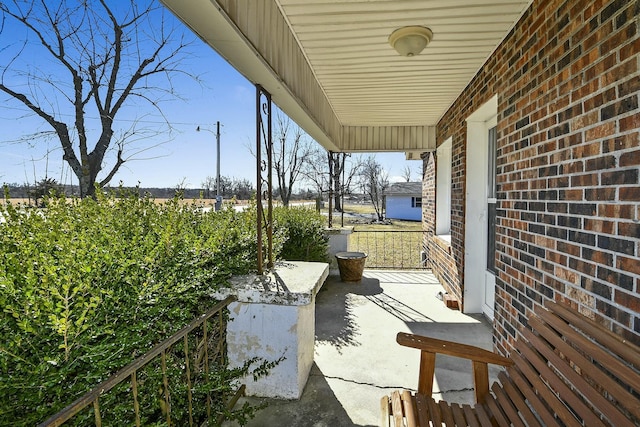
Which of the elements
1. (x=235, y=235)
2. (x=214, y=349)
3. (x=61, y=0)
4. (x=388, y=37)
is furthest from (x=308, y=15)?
(x=61, y=0)

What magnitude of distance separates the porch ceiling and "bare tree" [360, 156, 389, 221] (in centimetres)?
2087

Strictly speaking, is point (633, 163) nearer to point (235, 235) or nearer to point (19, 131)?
point (235, 235)

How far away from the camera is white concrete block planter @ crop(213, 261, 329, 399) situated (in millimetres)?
2061

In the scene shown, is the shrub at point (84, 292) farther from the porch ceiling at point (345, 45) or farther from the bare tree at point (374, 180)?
the bare tree at point (374, 180)

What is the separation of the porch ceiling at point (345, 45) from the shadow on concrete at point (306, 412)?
217cm

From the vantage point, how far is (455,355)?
1.63m

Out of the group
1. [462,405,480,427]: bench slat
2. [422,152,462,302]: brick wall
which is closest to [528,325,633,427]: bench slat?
[462,405,480,427]: bench slat

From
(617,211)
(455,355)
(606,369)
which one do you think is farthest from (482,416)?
(617,211)

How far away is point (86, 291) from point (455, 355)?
64.8 inches

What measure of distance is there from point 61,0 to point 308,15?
5.00 meters

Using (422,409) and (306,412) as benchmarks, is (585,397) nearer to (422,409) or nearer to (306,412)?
(422,409)

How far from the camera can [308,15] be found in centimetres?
224

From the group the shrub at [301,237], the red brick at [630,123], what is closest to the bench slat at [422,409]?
the red brick at [630,123]

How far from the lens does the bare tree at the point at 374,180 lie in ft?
83.6
